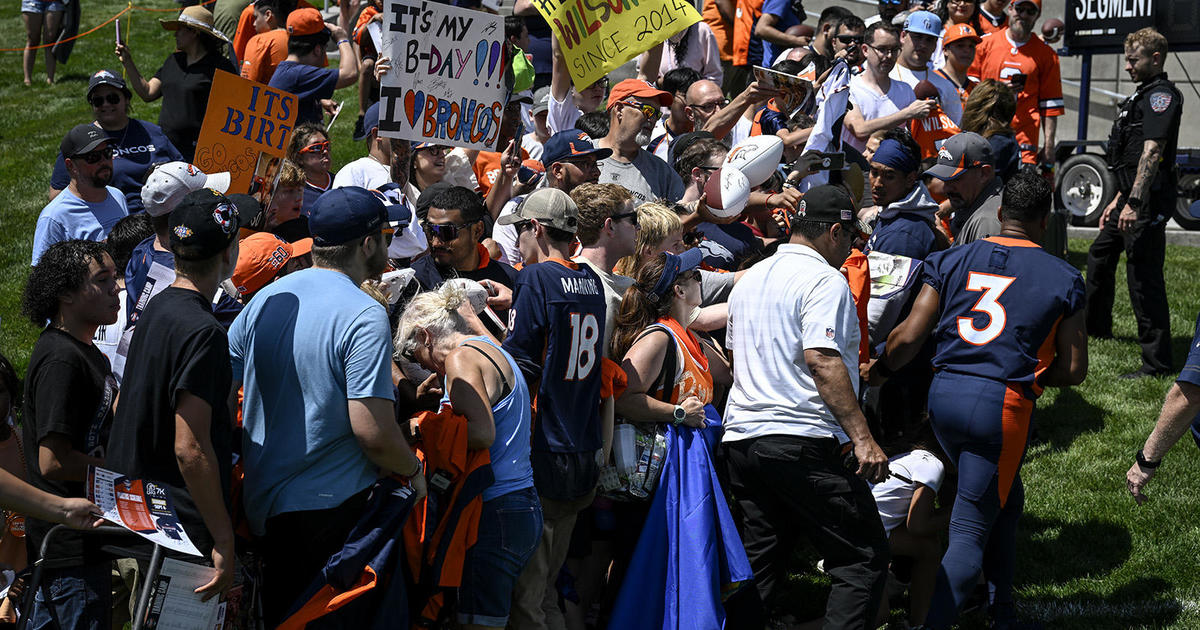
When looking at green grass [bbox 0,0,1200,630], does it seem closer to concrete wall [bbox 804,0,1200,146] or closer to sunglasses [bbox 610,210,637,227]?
sunglasses [bbox 610,210,637,227]

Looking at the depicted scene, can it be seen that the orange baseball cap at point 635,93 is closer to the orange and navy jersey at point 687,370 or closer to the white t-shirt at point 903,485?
the orange and navy jersey at point 687,370

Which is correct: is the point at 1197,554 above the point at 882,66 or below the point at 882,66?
below

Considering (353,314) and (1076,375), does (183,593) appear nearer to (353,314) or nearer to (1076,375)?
(353,314)

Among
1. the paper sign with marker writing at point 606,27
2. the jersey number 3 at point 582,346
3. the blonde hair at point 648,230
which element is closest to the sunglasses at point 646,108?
the paper sign with marker writing at point 606,27

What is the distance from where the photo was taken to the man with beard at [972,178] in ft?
21.9

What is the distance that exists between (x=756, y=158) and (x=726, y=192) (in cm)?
47

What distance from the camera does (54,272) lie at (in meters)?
4.67

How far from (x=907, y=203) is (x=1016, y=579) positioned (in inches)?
88.9

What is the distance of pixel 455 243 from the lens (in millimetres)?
5926

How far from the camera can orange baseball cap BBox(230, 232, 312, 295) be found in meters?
5.41

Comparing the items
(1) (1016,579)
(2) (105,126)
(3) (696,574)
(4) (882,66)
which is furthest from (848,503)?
(2) (105,126)

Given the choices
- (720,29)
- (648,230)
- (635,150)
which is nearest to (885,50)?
(635,150)

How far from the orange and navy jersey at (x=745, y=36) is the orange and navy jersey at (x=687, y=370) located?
8.24 metres

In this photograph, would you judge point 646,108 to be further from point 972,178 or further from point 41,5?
point 41,5
